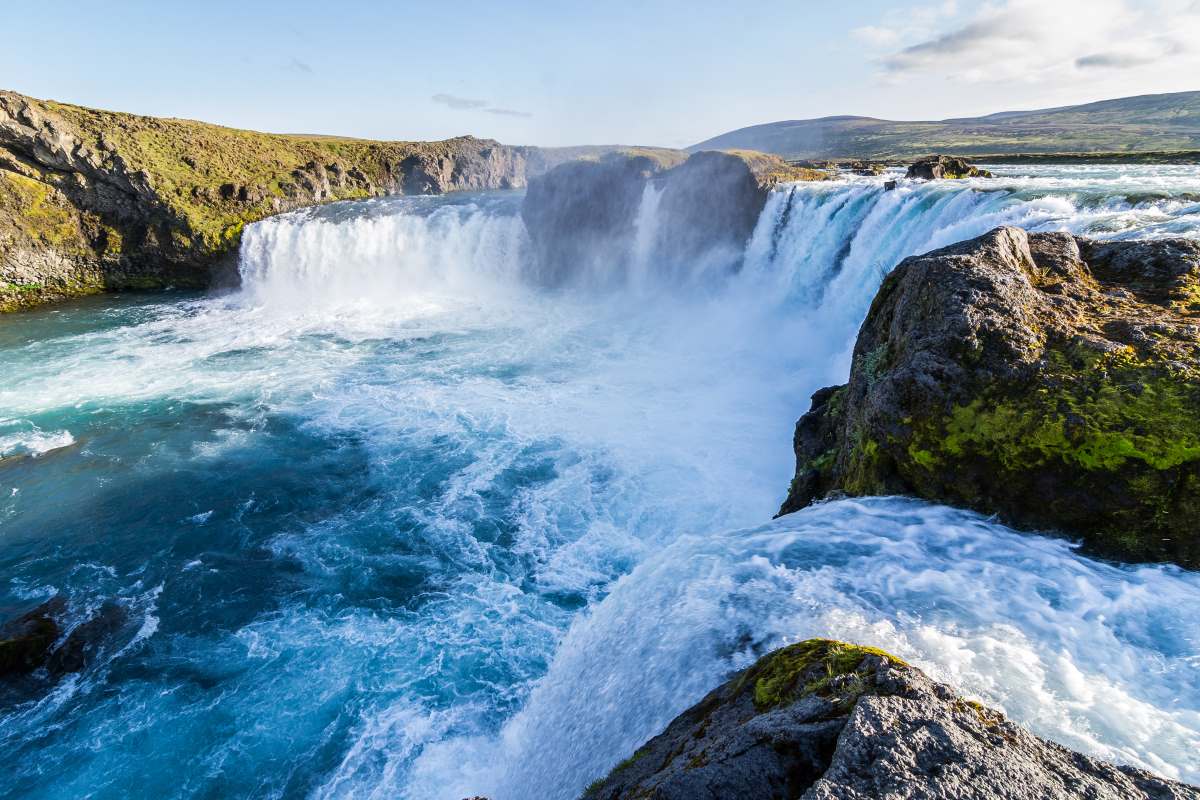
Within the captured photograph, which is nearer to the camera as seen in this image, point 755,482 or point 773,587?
point 773,587

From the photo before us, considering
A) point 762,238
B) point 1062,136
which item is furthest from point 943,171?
point 1062,136

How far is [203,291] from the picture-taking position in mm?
38156

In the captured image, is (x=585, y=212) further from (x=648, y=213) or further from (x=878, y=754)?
(x=878, y=754)

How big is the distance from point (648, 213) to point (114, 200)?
3451 cm

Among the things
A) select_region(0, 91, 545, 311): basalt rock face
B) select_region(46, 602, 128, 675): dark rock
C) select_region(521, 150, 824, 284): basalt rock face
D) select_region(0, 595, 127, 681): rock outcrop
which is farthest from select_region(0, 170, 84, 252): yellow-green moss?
select_region(46, 602, 128, 675): dark rock

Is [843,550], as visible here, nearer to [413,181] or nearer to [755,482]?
[755,482]

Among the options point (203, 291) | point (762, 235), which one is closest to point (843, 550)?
point (762, 235)

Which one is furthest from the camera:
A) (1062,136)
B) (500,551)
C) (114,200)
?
(1062,136)

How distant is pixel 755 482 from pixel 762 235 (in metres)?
17.1

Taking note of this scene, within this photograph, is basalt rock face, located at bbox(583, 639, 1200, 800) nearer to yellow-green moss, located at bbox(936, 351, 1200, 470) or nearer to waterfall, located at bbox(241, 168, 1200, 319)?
yellow-green moss, located at bbox(936, 351, 1200, 470)

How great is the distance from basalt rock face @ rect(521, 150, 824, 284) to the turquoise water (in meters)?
3.29

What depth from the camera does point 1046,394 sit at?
6.16 m

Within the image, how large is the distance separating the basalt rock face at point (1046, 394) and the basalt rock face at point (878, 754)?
A: 13.1ft

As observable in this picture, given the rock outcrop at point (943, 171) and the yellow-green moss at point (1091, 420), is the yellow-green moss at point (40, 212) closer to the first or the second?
the yellow-green moss at point (1091, 420)
